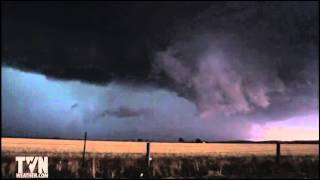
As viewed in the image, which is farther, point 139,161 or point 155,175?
point 139,161

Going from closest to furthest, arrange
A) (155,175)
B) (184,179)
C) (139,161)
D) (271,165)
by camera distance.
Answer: (184,179), (155,175), (271,165), (139,161)

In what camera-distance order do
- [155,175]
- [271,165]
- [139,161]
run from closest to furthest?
[155,175] → [271,165] → [139,161]

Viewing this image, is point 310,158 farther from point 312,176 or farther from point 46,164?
point 46,164

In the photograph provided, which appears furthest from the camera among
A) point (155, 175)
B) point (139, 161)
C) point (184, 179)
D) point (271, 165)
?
point (139, 161)

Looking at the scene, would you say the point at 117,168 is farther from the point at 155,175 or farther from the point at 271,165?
the point at 271,165

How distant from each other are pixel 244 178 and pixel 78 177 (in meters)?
5.32

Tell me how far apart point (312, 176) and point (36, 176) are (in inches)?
354

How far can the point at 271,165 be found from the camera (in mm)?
20547

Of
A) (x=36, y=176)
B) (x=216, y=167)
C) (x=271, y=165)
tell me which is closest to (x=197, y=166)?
(x=216, y=167)

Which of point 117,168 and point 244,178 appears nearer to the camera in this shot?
point 244,178

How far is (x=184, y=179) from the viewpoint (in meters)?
17.9

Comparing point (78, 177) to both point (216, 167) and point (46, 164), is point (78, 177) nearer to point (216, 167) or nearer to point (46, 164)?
point (46, 164)

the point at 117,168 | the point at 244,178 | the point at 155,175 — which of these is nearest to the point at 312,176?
the point at 244,178

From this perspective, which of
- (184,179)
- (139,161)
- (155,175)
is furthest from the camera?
(139,161)
